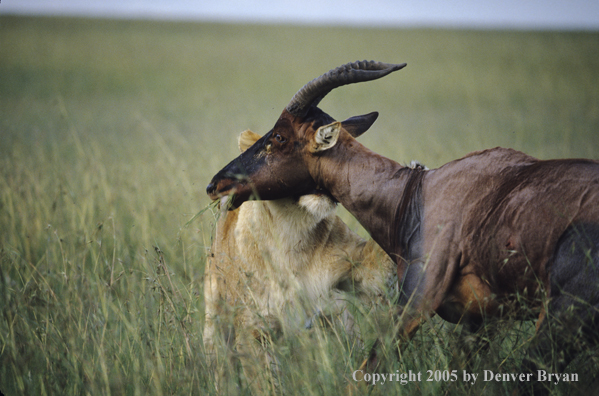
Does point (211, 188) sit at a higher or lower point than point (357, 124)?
lower

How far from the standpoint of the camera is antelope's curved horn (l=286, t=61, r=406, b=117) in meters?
3.55

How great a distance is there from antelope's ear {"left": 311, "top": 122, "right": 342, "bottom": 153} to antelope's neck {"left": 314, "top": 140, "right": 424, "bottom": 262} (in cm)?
8

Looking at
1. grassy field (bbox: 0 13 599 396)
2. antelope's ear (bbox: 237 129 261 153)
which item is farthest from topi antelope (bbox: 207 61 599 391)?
antelope's ear (bbox: 237 129 261 153)

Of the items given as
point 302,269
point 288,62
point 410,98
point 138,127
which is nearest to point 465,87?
point 410,98

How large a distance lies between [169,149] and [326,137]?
9.86 meters

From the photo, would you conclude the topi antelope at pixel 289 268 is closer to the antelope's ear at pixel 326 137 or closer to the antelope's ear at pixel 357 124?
the antelope's ear at pixel 357 124

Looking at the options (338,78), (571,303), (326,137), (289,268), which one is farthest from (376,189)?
(571,303)

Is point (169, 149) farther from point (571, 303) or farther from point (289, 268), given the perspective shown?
point (571, 303)

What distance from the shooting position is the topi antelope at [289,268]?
4082 mm

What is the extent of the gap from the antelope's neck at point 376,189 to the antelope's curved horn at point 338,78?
413mm

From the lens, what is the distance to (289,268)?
4277 mm

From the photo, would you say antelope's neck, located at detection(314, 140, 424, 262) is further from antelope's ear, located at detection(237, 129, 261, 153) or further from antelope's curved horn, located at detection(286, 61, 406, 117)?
antelope's ear, located at detection(237, 129, 261, 153)

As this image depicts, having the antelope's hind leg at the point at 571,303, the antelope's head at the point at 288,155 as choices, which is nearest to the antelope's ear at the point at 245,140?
the antelope's head at the point at 288,155

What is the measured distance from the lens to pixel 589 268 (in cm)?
261
